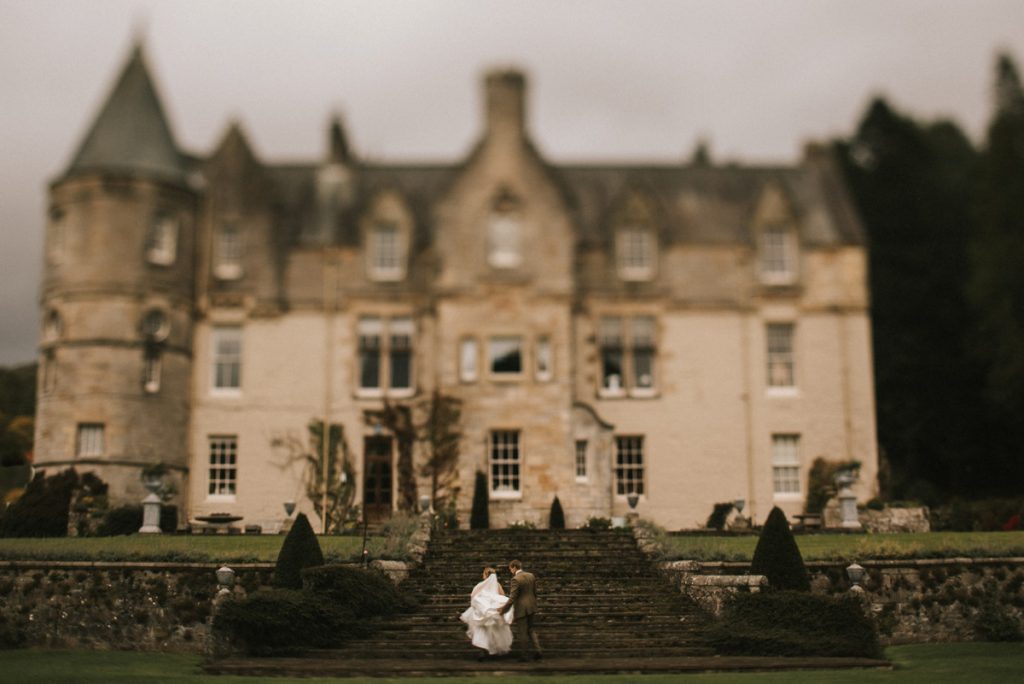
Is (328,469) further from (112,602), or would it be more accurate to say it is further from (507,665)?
(507,665)

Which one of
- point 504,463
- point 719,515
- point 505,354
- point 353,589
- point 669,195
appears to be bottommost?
point 353,589

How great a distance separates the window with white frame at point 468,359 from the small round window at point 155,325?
29.5 feet

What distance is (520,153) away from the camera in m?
36.6

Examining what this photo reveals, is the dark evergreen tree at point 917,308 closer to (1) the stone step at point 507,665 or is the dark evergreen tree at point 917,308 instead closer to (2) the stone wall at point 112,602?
(1) the stone step at point 507,665

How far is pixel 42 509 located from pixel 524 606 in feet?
60.5

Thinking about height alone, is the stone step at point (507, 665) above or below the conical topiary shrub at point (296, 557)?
below

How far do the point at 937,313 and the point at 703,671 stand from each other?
3391 centimetres

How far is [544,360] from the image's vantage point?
3531cm

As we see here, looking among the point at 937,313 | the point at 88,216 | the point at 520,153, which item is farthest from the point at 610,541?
the point at 937,313

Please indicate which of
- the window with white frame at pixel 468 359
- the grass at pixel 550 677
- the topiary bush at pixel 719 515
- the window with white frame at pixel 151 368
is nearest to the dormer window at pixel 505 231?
the window with white frame at pixel 468 359

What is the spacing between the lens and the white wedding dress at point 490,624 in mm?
18844

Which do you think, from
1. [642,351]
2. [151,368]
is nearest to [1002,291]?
[642,351]

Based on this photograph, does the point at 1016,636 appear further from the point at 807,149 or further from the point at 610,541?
the point at 807,149

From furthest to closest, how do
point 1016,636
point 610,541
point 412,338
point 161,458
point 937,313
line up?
1. point 937,313
2. point 412,338
3. point 161,458
4. point 610,541
5. point 1016,636
